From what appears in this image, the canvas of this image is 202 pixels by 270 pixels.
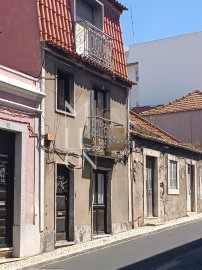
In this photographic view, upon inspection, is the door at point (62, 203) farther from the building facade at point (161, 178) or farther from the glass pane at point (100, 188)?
the building facade at point (161, 178)

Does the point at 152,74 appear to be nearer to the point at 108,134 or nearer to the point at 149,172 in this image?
the point at 149,172

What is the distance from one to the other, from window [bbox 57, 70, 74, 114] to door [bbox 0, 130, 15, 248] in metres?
2.37

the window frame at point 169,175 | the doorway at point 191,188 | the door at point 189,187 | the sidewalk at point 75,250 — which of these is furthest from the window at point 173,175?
the sidewalk at point 75,250

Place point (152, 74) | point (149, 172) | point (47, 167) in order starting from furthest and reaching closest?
1. point (152, 74)
2. point (149, 172)
3. point (47, 167)

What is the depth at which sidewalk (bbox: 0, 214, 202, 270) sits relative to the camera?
37.1 ft

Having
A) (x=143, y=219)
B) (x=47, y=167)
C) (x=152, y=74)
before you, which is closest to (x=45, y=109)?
(x=47, y=167)

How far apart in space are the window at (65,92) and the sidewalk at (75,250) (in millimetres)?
3791

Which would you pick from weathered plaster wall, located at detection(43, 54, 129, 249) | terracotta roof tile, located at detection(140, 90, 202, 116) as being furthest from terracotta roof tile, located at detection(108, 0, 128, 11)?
terracotta roof tile, located at detection(140, 90, 202, 116)

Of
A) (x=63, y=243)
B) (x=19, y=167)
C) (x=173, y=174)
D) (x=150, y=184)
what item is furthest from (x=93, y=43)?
(x=173, y=174)

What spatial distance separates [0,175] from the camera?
12.4 metres

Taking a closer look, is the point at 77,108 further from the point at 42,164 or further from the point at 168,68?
the point at 168,68

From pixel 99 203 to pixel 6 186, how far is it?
457cm

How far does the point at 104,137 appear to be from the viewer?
1630 cm

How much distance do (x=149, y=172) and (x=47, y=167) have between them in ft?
24.9
